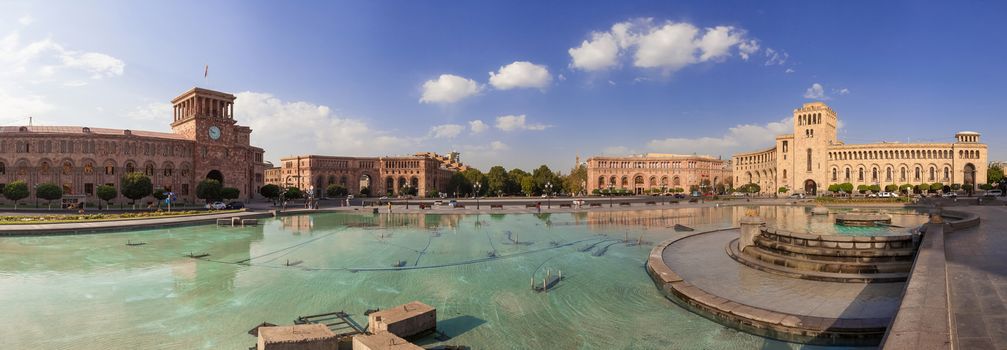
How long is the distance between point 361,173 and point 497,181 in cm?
2879

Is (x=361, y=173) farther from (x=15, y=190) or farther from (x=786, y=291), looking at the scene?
(x=786, y=291)

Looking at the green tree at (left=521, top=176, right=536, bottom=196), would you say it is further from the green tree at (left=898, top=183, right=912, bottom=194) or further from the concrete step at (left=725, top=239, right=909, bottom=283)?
the concrete step at (left=725, top=239, right=909, bottom=283)

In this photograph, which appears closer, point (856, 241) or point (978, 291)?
→ point (978, 291)

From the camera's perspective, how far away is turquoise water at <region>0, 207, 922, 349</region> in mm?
8008

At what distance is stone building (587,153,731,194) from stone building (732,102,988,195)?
1825cm

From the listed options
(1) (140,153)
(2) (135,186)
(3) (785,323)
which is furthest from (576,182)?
(3) (785,323)

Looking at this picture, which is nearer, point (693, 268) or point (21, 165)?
point (693, 268)

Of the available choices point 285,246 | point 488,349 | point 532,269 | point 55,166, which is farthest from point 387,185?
point 488,349

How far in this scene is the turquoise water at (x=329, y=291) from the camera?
801cm

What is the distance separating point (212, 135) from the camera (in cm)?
5178

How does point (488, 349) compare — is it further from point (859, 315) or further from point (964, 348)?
point (859, 315)

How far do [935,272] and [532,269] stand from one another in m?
8.88

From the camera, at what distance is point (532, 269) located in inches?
539

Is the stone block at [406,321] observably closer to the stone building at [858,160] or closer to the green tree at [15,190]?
the green tree at [15,190]
